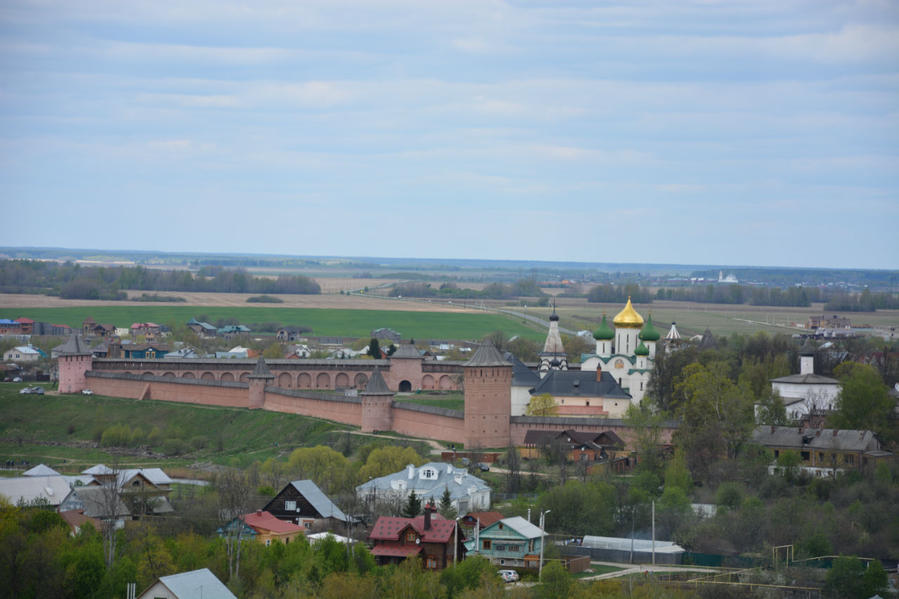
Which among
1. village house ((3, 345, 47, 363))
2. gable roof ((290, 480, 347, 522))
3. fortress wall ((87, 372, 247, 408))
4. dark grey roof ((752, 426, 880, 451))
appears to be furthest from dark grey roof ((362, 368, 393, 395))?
village house ((3, 345, 47, 363))

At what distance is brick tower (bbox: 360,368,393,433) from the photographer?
68.0m

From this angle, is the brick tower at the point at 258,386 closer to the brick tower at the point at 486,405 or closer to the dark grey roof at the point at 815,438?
the brick tower at the point at 486,405

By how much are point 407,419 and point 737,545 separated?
25436 millimetres

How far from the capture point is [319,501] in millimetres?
45562

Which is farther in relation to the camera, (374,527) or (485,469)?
(485,469)

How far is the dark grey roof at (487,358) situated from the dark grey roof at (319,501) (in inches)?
666

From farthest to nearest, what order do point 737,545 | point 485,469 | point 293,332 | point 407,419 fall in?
point 293,332
point 407,419
point 485,469
point 737,545

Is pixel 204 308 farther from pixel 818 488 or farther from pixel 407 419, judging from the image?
pixel 818 488

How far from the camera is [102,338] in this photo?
118625 millimetres

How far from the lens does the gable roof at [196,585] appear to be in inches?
1304

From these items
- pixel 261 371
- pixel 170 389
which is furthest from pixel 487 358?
pixel 170 389

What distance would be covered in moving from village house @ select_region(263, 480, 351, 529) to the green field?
82.2 metres

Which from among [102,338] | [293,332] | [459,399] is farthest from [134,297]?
[459,399]

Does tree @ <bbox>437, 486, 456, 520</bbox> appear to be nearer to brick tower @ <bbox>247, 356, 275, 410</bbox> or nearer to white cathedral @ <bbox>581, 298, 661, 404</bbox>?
white cathedral @ <bbox>581, 298, 661, 404</bbox>
